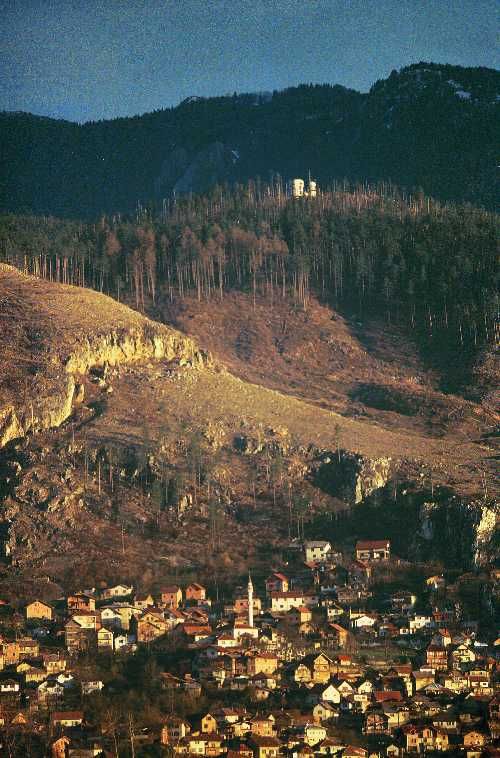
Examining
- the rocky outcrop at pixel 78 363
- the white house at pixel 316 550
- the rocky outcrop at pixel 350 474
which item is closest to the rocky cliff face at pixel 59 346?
the rocky outcrop at pixel 78 363

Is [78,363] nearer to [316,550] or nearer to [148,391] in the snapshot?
[148,391]

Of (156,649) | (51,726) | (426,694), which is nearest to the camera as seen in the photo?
(51,726)

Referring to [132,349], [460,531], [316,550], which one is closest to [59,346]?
[132,349]

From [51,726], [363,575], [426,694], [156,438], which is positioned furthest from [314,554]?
[51,726]

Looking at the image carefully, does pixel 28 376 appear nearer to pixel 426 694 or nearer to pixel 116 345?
pixel 116 345

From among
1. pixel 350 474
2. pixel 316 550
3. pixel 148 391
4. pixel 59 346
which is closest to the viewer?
pixel 316 550

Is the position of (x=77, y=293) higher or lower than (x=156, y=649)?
higher

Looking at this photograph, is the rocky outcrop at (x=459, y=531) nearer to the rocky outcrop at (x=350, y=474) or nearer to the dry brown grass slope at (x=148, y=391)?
the dry brown grass slope at (x=148, y=391)

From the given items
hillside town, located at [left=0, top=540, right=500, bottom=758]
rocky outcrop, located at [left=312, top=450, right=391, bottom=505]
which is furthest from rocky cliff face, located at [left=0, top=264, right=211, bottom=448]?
hillside town, located at [left=0, top=540, right=500, bottom=758]
